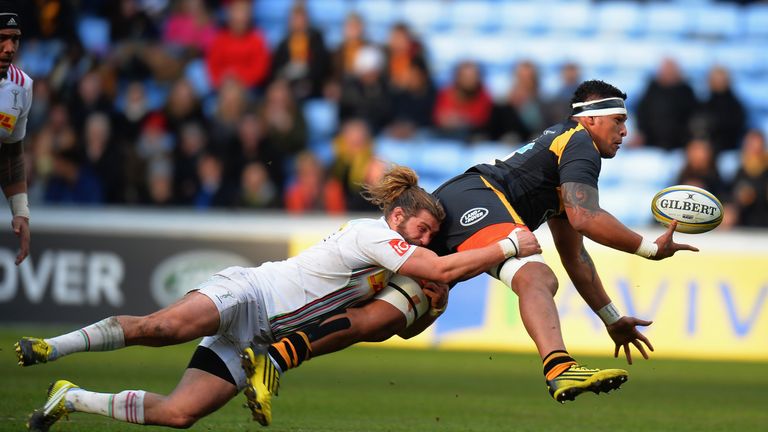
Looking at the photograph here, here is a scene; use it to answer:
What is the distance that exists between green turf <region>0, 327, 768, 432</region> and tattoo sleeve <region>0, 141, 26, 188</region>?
1.57 m

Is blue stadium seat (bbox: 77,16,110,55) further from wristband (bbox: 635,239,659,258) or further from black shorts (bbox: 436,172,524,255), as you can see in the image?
wristband (bbox: 635,239,659,258)

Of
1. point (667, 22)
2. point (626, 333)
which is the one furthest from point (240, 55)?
point (626, 333)

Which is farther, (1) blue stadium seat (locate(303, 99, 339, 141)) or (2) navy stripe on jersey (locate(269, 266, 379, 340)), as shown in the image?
(1) blue stadium seat (locate(303, 99, 339, 141))

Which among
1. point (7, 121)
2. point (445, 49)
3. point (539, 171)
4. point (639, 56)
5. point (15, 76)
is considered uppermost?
point (445, 49)

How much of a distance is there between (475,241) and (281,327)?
128cm

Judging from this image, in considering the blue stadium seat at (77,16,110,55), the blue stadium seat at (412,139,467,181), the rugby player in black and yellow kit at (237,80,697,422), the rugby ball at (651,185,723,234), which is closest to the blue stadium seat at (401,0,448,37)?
the blue stadium seat at (412,139,467,181)

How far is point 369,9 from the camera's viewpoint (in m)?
19.2

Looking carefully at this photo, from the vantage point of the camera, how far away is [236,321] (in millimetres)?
6742

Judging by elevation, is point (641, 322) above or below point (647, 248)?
below

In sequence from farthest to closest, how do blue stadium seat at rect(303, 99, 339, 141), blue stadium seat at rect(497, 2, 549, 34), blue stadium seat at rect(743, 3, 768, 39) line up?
blue stadium seat at rect(743, 3, 768, 39)
blue stadium seat at rect(497, 2, 549, 34)
blue stadium seat at rect(303, 99, 339, 141)

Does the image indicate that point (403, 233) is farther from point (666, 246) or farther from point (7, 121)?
point (7, 121)

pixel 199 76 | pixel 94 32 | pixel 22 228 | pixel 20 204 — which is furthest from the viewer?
pixel 94 32

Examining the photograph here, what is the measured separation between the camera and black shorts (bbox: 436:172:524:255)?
723 centimetres

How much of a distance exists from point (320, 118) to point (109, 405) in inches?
433
